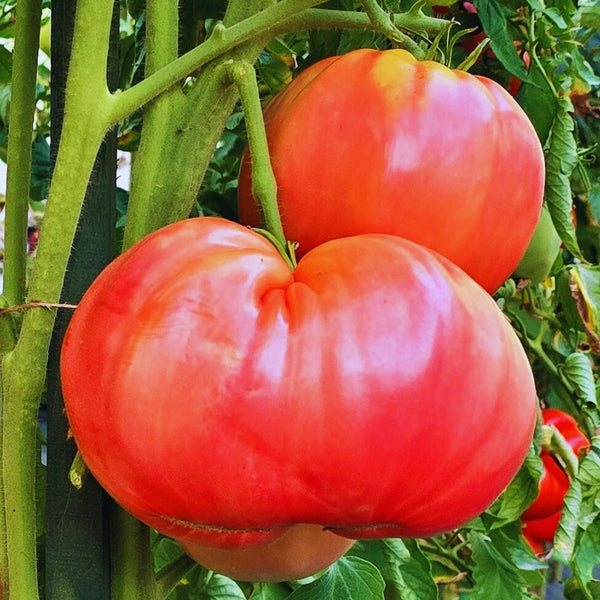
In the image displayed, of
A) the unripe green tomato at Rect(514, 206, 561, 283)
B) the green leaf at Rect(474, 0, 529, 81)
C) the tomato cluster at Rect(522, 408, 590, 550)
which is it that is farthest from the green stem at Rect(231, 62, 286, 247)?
the tomato cluster at Rect(522, 408, 590, 550)

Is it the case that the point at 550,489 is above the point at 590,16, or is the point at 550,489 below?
below

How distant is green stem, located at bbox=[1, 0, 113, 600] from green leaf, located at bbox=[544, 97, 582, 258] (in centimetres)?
37

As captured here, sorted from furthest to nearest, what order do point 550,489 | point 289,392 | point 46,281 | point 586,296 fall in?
point 550,489 → point 586,296 → point 46,281 → point 289,392

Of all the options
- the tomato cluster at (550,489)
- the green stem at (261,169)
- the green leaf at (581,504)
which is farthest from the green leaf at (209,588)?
the tomato cluster at (550,489)

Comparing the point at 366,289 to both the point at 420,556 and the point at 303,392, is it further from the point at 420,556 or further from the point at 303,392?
the point at 420,556

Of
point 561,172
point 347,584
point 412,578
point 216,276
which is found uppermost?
point 216,276

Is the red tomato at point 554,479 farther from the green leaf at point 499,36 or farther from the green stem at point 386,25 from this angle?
the green stem at point 386,25

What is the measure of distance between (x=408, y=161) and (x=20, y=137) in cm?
25

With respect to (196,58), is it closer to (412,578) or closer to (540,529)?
(412,578)

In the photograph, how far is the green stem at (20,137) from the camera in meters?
0.50

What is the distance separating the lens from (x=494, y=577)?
3.00ft

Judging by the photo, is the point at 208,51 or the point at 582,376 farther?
the point at 582,376

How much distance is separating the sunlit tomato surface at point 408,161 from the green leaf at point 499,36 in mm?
188

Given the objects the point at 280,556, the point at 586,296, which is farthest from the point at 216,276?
the point at 586,296
